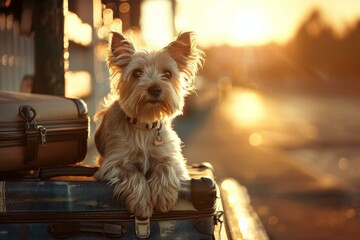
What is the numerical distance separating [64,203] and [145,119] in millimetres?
709

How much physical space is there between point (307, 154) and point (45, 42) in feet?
32.3

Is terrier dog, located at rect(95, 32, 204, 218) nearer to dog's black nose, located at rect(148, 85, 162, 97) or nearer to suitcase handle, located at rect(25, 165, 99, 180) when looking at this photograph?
dog's black nose, located at rect(148, 85, 162, 97)

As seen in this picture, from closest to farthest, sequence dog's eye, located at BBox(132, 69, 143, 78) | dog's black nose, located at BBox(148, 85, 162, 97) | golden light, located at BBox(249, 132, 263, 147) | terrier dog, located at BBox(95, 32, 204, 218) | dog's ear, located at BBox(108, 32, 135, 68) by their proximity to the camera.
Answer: terrier dog, located at BBox(95, 32, 204, 218)
dog's black nose, located at BBox(148, 85, 162, 97)
dog's eye, located at BBox(132, 69, 143, 78)
dog's ear, located at BBox(108, 32, 135, 68)
golden light, located at BBox(249, 132, 263, 147)

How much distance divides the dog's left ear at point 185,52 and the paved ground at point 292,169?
3136 millimetres

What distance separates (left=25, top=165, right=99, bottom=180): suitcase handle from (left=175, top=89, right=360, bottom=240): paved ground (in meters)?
3.40

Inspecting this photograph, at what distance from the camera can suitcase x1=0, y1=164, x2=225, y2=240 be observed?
11.6 feet

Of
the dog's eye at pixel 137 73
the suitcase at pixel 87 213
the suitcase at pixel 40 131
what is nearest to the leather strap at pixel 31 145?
the suitcase at pixel 40 131

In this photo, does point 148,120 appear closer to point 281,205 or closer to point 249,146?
point 281,205

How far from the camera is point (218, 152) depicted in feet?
47.8

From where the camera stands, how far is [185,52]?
14.0ft

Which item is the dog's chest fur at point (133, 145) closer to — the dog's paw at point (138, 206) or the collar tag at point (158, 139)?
the collar tag at point (158, 139)

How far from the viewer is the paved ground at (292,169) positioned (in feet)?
25.2

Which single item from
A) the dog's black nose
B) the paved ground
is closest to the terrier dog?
the dog's black nose

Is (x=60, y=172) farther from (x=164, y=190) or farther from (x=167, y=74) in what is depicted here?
(x=167, y=74)
